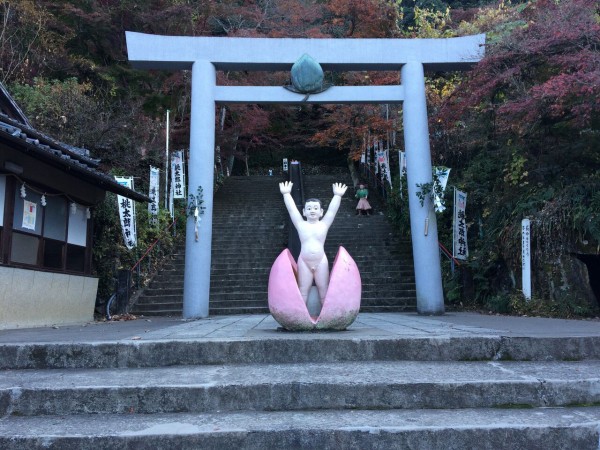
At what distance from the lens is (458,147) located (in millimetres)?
13297

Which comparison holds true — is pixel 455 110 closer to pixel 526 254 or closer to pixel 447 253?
pixel 526 254

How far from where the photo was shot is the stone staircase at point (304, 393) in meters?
3.25

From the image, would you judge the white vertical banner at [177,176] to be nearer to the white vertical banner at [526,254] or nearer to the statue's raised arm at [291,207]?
the statue's raised arm at [291,207]

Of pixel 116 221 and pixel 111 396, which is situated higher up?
pixel 116 221

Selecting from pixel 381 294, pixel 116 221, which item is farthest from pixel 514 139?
pixel 116 221

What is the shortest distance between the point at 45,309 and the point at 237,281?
14.3 feet

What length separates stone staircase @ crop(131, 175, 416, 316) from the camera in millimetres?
10797

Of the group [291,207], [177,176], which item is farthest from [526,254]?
[177,176]

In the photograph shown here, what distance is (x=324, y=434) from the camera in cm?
324

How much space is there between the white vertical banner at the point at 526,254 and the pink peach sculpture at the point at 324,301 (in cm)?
462

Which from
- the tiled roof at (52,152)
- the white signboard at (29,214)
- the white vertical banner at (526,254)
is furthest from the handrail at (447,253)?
the white signboard at (29,214)

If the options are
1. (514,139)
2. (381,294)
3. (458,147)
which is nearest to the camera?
(514,139)

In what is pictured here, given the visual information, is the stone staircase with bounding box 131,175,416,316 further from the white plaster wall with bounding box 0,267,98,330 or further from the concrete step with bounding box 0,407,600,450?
the concrete step with bounding box 0,407,600,450

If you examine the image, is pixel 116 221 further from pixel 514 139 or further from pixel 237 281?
pixel 514 139
